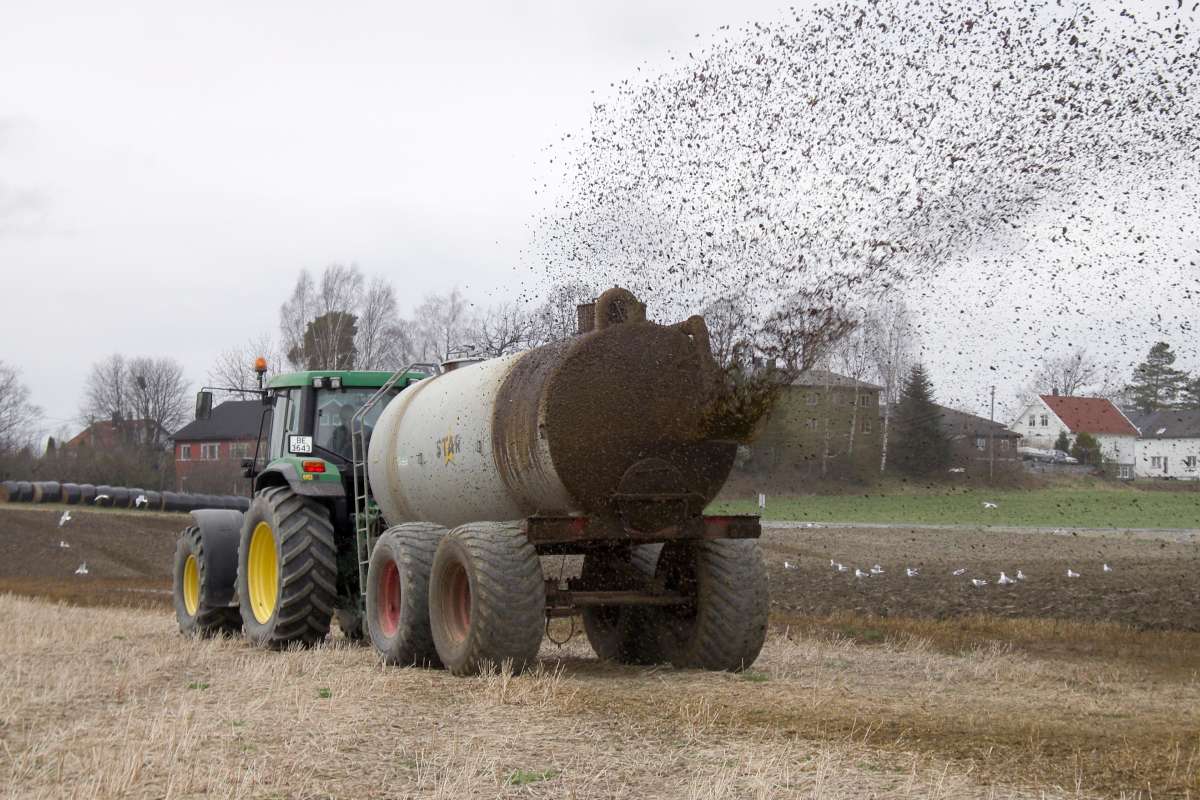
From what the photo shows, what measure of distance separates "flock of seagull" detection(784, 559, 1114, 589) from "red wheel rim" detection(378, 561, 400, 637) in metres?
9.42

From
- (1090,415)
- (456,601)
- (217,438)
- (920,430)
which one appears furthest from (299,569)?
(1090,415)

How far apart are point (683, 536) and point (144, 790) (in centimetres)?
508

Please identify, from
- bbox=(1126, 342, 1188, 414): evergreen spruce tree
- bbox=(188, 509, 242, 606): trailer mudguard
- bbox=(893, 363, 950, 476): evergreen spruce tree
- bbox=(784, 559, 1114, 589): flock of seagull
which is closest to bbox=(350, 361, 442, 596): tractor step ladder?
bbox=(188, 509, 242, 606): trailer mudguard

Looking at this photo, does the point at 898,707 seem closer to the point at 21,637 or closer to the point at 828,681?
the point at 828,681

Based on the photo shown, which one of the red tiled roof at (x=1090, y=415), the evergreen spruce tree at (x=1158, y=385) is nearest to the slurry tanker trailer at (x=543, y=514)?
the evergreen spruce tree at (x=1158, y=385)

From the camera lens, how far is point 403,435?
1189 centimetres

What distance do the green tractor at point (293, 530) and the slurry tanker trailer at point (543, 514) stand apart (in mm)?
33

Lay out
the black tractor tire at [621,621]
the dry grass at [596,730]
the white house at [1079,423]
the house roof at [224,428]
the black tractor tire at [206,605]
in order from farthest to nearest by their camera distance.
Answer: the house roof at [224,428] → the white house at [1079,423] → the black tractor tire at [206,605] → the black tractor tire at [621,621] → the dry grass at [596,730]

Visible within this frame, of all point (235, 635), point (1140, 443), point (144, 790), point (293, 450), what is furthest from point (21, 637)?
point (1140, 443)

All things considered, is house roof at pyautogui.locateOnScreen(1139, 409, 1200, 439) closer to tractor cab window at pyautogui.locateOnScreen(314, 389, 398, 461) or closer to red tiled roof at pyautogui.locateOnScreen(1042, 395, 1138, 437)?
red tiled roof at pyautogui.locateOnScreen(1042, 395, 1138, 437)

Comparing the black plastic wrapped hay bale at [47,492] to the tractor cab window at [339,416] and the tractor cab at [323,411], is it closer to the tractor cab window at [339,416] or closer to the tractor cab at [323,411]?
the tractor cab at [323,411]

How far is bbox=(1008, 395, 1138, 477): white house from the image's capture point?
7256cm

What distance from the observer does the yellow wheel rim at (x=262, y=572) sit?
43.7 ft

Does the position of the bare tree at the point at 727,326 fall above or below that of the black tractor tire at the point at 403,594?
above
